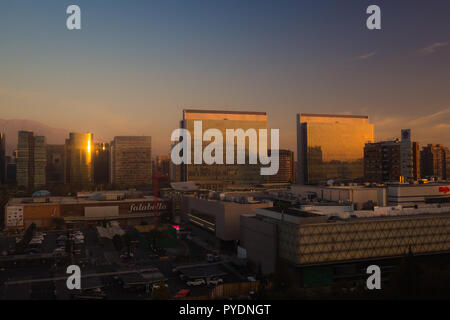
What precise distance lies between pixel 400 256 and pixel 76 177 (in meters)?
144

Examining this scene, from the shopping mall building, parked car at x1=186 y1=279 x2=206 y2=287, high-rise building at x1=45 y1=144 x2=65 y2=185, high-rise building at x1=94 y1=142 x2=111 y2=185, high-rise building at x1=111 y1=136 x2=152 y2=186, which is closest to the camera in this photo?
parked car at x1=186 y1=279 x2=206 y2=287

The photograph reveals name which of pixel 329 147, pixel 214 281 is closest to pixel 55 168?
pixel 329 147

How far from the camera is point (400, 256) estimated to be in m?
36.8

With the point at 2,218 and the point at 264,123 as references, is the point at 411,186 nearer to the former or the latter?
the point at 264,123

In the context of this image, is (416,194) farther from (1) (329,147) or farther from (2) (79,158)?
(2) (79,158)

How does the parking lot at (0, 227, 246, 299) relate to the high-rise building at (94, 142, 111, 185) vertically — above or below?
below

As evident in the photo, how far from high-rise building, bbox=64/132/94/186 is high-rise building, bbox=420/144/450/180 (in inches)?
5181

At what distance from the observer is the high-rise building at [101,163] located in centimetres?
18100

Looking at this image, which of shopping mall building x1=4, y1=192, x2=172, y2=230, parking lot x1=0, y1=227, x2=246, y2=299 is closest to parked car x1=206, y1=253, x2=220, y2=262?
parking lot x1=0, y1=227, x2=246, y2=299

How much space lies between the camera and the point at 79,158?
520ft

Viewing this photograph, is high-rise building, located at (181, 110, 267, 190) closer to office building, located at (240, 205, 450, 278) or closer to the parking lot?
the parking lot

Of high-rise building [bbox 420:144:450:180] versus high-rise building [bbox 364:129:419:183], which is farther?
high-rise building [bbox 420:144:450:180]

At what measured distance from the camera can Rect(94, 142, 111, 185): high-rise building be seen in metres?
181
